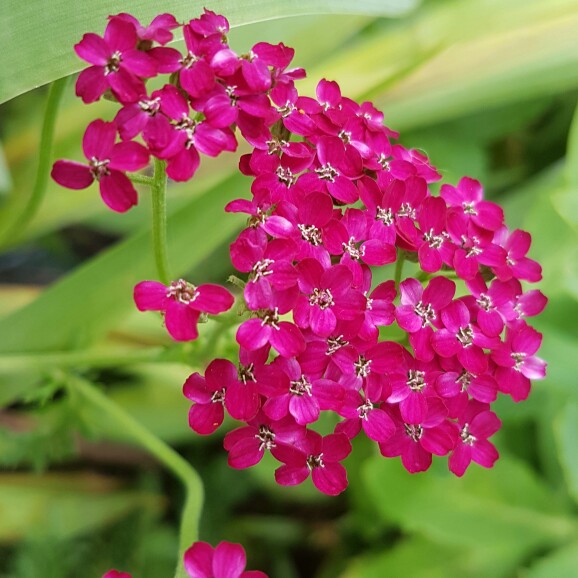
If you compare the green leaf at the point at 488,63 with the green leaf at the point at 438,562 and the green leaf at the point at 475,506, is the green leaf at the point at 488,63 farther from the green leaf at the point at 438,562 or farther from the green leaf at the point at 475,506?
the green leaf at the point at 438,562

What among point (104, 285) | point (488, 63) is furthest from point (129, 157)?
point (488, 63)

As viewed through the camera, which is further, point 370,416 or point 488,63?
point 488,63

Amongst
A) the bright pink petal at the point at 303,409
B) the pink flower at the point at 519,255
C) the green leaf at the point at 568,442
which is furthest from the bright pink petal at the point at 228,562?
the green leaf at the point at 568,442

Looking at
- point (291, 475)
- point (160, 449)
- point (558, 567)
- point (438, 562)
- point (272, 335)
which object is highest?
point (272, 335)

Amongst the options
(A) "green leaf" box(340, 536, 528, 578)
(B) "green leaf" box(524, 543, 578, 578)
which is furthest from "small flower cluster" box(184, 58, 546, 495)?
(A) "green leaf" box(340, 536, 528, 578)

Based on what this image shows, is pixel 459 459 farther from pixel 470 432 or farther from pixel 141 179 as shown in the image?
pixel 141 179

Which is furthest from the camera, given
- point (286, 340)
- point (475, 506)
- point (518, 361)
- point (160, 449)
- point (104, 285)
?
point (475, 506)

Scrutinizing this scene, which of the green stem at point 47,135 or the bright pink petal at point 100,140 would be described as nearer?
A: the bright pink petal at point 100,140

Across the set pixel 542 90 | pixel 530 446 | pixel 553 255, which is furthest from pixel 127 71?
pixel 530 446
